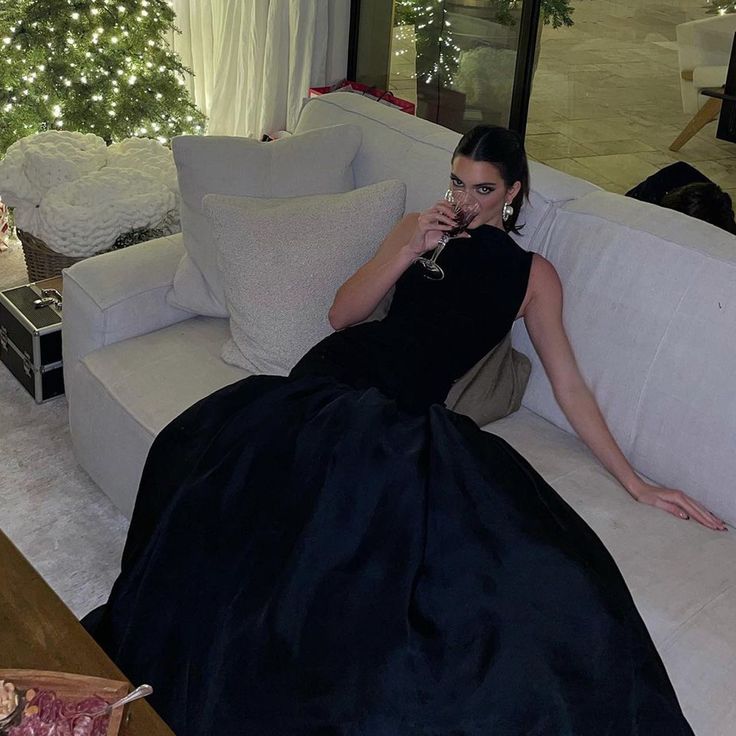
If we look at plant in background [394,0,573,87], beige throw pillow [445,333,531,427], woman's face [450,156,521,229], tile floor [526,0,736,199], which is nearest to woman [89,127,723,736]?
woman's face [450,156,521,229]

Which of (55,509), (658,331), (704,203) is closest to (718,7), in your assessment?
(704,203)

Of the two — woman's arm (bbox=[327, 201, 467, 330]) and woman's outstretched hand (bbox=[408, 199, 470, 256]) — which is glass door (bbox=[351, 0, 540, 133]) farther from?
woman's outstretched hand (bbox=[408, 199, 470, 256])

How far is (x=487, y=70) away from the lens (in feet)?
13.1

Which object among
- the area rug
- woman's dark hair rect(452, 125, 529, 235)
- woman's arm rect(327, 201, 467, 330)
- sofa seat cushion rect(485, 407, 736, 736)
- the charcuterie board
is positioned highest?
woman's dark hair rect(452, 125, 529, 235)

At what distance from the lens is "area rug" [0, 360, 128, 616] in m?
2.22

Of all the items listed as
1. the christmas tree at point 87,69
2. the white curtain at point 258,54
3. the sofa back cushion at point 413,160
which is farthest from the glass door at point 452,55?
the sofa back cushion at point 413,160

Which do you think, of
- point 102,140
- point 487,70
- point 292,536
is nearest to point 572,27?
point 487,70

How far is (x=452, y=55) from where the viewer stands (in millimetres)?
4070

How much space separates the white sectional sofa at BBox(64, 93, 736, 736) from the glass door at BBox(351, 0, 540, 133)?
1.51 m

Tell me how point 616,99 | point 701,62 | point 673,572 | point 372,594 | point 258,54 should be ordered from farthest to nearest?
point 258,54 < point 616,99 < point 701,62 < point 673,572 < point 372,594

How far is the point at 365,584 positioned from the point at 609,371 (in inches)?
32.2

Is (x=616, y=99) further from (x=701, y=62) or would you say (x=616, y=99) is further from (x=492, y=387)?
(x=492, y=387)

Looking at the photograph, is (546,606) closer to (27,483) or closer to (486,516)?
(486,516)

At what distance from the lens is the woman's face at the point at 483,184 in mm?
2162
